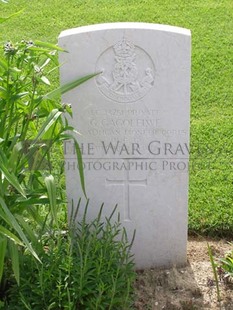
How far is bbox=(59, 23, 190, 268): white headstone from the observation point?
126 inches

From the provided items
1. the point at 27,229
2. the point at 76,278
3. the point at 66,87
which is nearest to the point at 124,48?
the point at 66,87

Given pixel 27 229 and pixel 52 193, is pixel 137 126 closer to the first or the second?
pixel 52 193

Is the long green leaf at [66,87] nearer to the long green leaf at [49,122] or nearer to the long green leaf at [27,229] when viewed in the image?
the long green leaf at [49,122]

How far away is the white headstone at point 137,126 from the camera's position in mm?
→ 3207

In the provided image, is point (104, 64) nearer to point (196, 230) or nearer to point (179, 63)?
point (179, 63)

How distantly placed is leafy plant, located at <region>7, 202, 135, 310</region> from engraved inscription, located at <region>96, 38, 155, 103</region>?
705 mm

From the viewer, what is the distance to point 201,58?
6102 mm

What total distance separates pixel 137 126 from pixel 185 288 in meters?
0.90

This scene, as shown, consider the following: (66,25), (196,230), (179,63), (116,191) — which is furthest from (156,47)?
(66,25)

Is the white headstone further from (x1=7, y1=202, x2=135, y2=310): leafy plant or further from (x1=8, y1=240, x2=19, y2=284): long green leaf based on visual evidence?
(x1=8, y1=240, x2=19, y2=284): long green leaf

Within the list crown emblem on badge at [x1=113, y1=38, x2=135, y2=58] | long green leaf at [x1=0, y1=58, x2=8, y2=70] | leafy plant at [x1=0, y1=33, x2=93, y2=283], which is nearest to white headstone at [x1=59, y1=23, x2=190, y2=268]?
crown emblem on badge at [x1=113, y1=38, x2=135, y2=58]

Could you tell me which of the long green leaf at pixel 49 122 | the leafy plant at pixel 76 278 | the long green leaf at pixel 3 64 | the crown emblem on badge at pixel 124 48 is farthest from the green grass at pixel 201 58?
the long green leaf at pixel 3 64

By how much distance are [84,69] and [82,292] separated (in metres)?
1.08

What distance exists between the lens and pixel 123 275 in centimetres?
312
